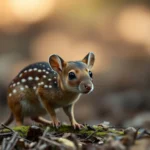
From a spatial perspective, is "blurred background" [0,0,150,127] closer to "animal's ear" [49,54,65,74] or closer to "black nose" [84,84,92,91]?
"animal's ear" [49,54,65,74]

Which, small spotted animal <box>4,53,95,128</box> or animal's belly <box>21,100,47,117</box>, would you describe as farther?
animal's belly <box>21,100,47,117</box>

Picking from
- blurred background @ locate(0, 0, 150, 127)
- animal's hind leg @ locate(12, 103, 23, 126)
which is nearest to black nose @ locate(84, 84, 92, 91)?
animal's hind leg @ locate(12, 103, 23, 126)

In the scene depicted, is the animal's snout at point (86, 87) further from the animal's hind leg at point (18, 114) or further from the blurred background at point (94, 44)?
A: the blurred background at point (94, 44)

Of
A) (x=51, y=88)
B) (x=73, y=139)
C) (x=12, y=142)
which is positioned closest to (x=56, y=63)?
(x=51, y=88)

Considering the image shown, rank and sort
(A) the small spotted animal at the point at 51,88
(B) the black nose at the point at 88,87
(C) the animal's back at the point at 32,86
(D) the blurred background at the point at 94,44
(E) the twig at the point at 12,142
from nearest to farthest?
(E) the twig at the point at 12,142, (B) the black nose at the point at 88,87, (A) the small spotted animal at the point at 51,88, (C) the animal's back at the point at 32,86, (D) the blurred background at the point at 94,44

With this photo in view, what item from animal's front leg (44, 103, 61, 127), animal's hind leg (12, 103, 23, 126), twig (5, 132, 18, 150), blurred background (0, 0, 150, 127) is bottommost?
twig (5, 132, 18, 150)

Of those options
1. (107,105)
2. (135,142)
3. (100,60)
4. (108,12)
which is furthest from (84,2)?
(135,142)

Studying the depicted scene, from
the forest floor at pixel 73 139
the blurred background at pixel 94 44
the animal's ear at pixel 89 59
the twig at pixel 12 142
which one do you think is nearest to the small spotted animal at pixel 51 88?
the animal's ear at pixel 89 59
